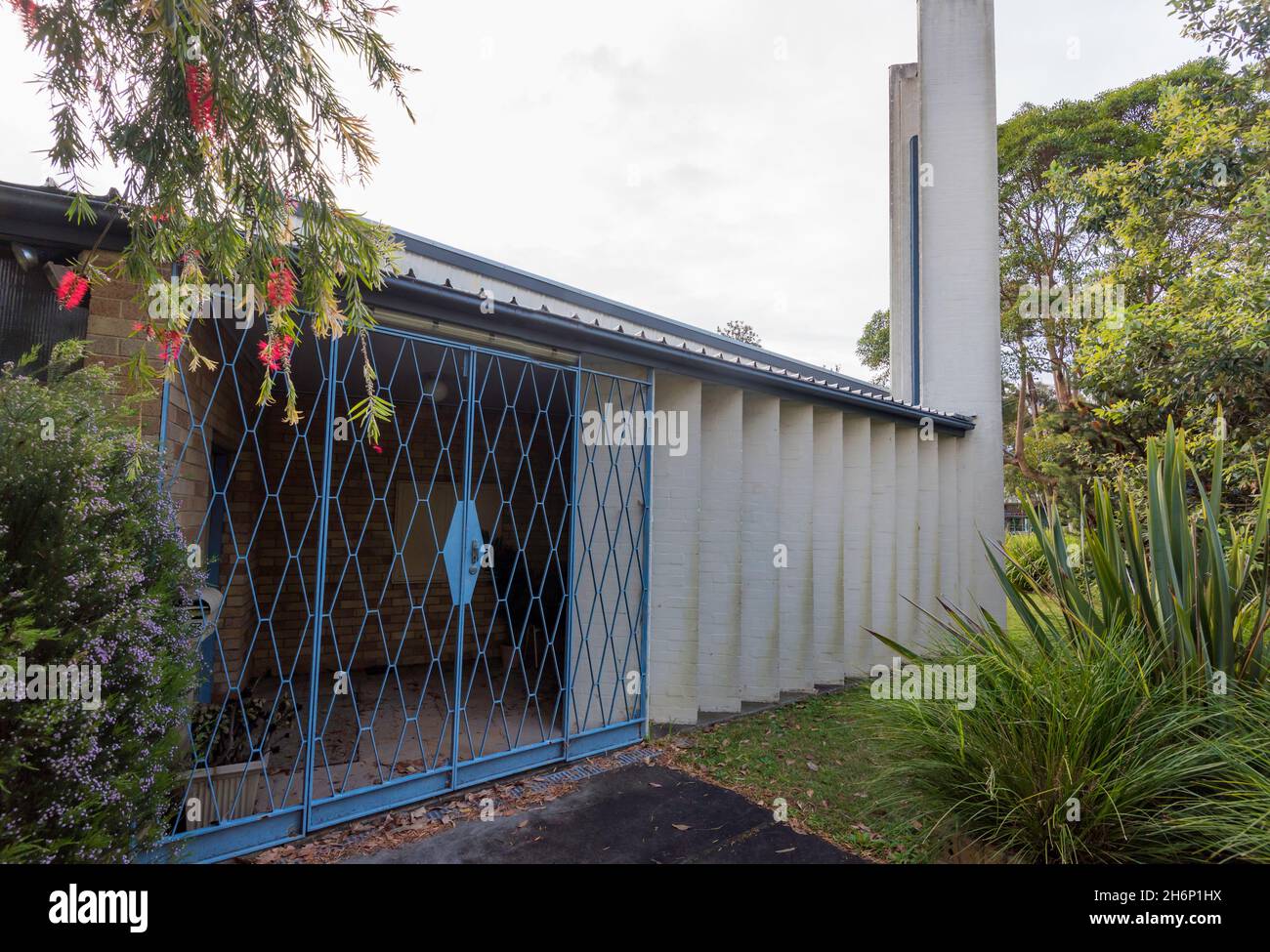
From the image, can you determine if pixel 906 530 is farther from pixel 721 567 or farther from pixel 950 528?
pixel 721 567

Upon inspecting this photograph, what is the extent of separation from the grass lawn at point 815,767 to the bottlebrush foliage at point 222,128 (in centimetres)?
324

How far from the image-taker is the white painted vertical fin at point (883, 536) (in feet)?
22.2

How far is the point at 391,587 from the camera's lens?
719 centimetres

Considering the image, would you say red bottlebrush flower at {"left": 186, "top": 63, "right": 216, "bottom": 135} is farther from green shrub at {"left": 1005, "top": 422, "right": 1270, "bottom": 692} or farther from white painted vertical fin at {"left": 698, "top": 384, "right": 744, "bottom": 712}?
white painted vertical fin at {"left": 698, "top": 384, "right": 744, "bottom": 712}

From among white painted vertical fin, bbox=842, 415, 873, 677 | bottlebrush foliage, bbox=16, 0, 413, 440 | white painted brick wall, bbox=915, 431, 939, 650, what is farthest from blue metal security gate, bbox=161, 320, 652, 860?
white painted brick wall, bbox=915, 431, 939, 650

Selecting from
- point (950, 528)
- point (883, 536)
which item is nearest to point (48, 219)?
point (883, 536)

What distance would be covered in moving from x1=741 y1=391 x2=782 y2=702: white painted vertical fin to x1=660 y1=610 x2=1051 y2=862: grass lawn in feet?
1.25

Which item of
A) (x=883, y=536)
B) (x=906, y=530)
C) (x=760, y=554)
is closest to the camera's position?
(x=760, y=554)

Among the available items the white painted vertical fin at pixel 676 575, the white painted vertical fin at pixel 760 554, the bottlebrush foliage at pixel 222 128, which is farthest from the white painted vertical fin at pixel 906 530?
the bottlebrush foliage at pixel 222 128

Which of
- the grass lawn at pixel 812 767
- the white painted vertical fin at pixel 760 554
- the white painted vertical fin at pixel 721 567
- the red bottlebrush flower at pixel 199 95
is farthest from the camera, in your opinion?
the white painted vertical fin at pixel 760 554

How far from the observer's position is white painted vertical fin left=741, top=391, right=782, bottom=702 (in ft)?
18.3

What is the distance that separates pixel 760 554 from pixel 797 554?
49 centimetres

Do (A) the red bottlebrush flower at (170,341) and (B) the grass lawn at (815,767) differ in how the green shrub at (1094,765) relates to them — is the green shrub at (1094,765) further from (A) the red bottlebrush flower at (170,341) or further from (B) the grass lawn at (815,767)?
(A) the red bottlebrush flower at (170,341)

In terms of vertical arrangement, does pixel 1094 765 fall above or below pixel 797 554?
below
